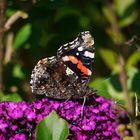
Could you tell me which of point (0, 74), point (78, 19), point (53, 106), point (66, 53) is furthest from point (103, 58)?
point (53, 106)

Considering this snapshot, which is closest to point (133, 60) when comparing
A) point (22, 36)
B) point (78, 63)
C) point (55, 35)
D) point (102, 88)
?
point (55, 35)

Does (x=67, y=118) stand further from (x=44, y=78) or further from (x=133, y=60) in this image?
(x=133, y=60)

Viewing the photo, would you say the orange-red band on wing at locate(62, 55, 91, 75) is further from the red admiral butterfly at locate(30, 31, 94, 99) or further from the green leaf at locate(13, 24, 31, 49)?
the green leaf at locate(13, 24, 31, 49)

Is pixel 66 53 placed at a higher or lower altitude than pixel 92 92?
higher

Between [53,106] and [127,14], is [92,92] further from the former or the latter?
[127,14]

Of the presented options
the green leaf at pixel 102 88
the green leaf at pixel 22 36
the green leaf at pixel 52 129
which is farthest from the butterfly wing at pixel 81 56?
the green leaf at pixel 22 36

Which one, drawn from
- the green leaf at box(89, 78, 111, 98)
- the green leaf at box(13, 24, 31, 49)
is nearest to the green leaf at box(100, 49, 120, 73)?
the green leaf at box(13, 24, 31, 49)
